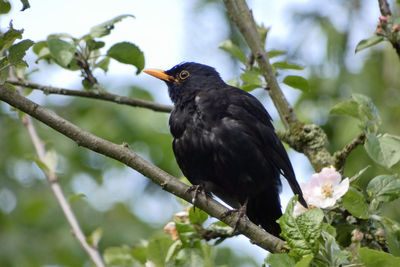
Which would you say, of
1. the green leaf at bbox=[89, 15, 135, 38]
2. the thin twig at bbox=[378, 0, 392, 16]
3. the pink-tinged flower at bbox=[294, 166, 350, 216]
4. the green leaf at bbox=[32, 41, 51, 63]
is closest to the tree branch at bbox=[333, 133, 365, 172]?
the pink-tinged flower at bbox=[294, 166, 350, 216]

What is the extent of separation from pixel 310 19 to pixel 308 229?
17.8 ft

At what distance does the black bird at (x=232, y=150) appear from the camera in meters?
3.89

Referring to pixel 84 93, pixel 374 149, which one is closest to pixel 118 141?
pixel 84 93

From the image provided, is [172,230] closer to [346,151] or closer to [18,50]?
[346,151]

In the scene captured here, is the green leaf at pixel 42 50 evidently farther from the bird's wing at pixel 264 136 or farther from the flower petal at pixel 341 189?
the flower petal at pixel 341 189

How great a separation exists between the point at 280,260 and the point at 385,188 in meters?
0.67

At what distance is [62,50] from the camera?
11.5 ft

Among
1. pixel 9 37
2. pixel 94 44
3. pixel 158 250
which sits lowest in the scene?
pixel 158 250

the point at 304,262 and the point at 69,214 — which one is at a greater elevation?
the point at 304,262

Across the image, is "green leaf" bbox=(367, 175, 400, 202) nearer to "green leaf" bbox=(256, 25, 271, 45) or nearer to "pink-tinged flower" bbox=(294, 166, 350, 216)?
"pink-tinged flower" bbox=(294, 166, 350, 216)

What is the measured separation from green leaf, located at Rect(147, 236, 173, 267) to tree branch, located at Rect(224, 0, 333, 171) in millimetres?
1024

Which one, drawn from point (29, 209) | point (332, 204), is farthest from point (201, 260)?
point (29, 209)

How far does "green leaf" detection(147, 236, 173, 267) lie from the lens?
3.22 metres

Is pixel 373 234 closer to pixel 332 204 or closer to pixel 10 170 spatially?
pixel 332 204
